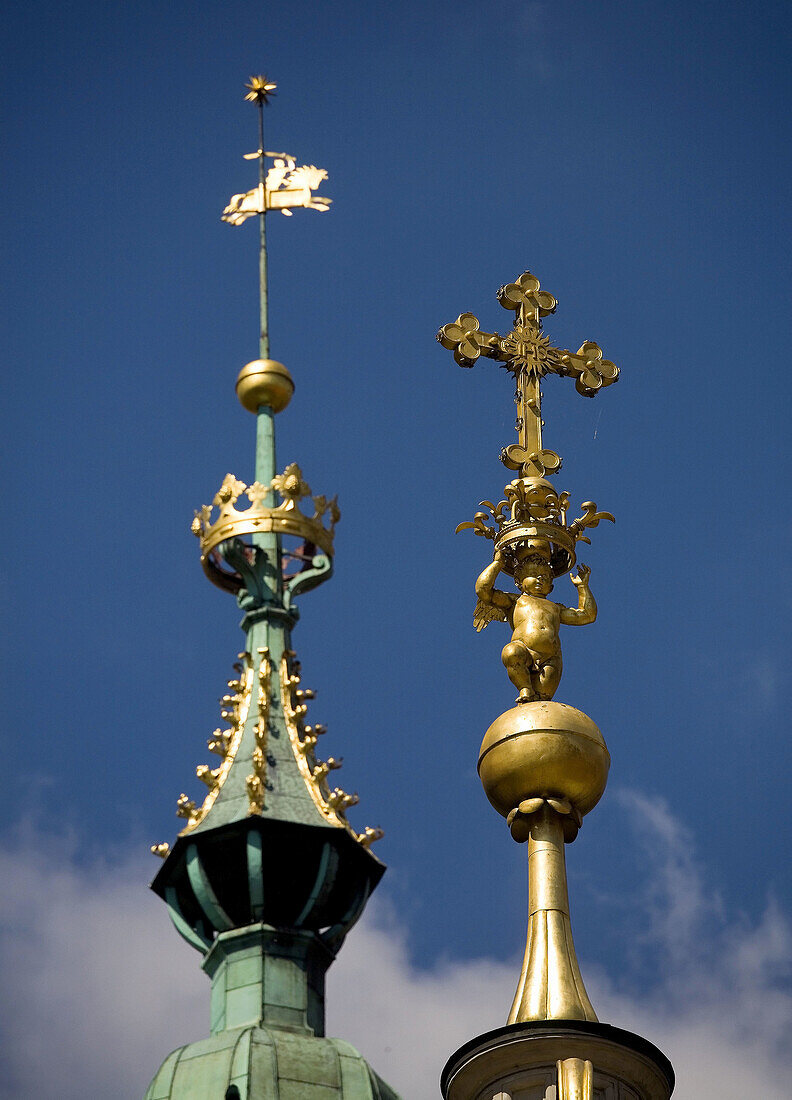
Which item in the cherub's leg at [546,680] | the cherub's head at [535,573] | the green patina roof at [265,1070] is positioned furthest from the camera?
the cherub's head at [535,573]

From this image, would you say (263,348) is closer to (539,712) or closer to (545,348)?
(545,348)

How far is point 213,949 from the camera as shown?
99.2 ft

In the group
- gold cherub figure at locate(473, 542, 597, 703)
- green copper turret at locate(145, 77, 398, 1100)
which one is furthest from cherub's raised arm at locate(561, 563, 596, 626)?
green copper turret at locate(145, 77, 398, 1100)

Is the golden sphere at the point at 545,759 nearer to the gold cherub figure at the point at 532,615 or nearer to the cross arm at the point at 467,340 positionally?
the gold cherub figure at the point at 532,615

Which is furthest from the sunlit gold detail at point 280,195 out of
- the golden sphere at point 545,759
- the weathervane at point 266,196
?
the golden sphere at point 545,759

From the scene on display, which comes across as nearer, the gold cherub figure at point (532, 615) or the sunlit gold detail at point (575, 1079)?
the sunlit gold detail at point (575, 1079)

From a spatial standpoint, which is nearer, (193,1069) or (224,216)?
(193,1069)

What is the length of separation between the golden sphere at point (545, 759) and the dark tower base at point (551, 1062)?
8.26ft

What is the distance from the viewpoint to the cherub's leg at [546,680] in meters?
29.8

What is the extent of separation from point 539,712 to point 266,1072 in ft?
12.7

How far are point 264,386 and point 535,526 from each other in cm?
441

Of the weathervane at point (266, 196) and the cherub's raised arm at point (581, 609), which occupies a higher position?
the weathervane at point (266, 196)

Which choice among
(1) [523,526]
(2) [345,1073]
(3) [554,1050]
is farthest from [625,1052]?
(1) [523,526]

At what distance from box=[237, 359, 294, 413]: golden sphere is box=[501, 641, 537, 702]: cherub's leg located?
508 centimetres
